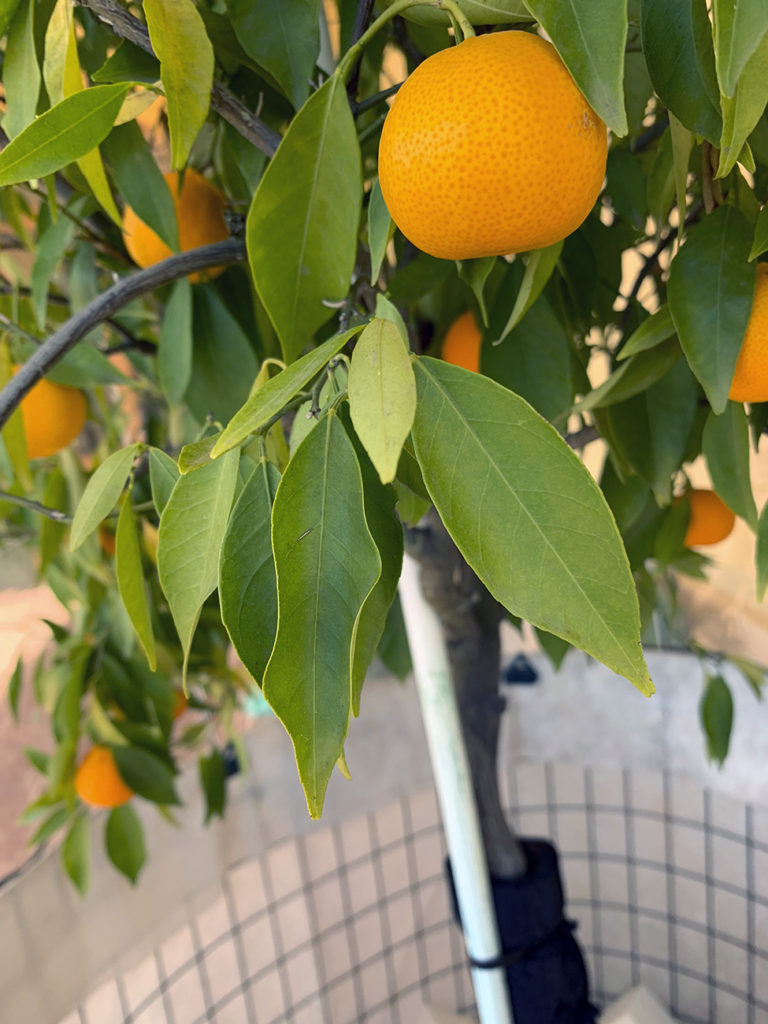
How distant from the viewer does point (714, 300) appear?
23cm

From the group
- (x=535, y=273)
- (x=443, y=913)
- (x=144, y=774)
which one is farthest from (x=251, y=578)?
(x=443, y=913)

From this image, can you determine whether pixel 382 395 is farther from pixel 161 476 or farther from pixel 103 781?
pixel 103 781

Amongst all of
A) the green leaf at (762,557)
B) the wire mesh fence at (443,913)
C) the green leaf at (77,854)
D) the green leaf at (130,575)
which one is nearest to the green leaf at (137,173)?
the green leaf at (130,575)

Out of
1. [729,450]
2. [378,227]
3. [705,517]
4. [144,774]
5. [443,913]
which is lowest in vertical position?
[443,913]

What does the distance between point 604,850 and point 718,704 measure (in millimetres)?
317

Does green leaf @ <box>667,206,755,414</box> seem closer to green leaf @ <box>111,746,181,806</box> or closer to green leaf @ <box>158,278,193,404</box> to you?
green leaf @ <box>158,278,193,404</box>

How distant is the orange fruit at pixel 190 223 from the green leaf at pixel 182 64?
15 centimetres

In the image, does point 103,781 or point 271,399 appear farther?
point 103,781

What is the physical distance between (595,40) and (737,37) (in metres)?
0.03

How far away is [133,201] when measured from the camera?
29cm

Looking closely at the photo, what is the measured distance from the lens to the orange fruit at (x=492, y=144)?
180 mm

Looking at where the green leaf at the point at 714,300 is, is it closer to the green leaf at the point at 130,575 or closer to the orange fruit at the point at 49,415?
the green leaf at the point at 130,575

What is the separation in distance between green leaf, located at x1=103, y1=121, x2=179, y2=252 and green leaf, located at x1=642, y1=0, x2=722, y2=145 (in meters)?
0.17

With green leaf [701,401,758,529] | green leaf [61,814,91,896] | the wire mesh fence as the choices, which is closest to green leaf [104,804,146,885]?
green leaf [61,814,91,896]
